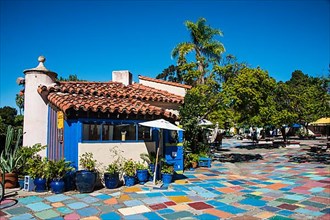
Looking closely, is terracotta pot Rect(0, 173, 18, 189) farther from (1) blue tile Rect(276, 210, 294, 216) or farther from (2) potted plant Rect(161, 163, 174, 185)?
(1) blue tile Rect(276, 210, 294, 216)

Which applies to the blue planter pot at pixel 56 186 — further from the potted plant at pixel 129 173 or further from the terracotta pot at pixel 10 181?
the potted plant at pixel 129 173

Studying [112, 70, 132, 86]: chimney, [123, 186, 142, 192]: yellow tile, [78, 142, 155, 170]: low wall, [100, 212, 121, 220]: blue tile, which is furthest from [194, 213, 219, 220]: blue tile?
[112, 70, 132, 86]: chimney

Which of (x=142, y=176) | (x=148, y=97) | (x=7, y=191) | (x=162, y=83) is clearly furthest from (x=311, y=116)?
(x=7, y=191)

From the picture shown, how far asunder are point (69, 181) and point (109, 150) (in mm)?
1648

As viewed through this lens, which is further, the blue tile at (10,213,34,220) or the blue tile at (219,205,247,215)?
the blue tile at (219,205,247,215)

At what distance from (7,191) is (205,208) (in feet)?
19.9

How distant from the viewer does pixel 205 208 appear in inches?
280

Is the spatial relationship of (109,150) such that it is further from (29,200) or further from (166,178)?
(29,200)

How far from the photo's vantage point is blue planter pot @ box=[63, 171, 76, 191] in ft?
28.1

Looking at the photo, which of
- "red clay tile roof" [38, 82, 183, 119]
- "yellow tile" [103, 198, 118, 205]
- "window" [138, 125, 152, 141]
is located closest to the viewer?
"yellow tile" [103, 198, 118, 205]

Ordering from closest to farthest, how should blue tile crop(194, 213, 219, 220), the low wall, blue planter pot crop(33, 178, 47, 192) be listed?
blue tile crop(194, 213, 219, 220), blue planter pot crop(33, 178, 47, 192), the low wall

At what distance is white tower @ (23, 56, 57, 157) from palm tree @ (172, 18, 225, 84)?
38.2 ft

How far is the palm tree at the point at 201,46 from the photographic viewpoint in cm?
1995

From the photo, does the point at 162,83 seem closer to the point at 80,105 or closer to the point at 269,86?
the point at 80,105
